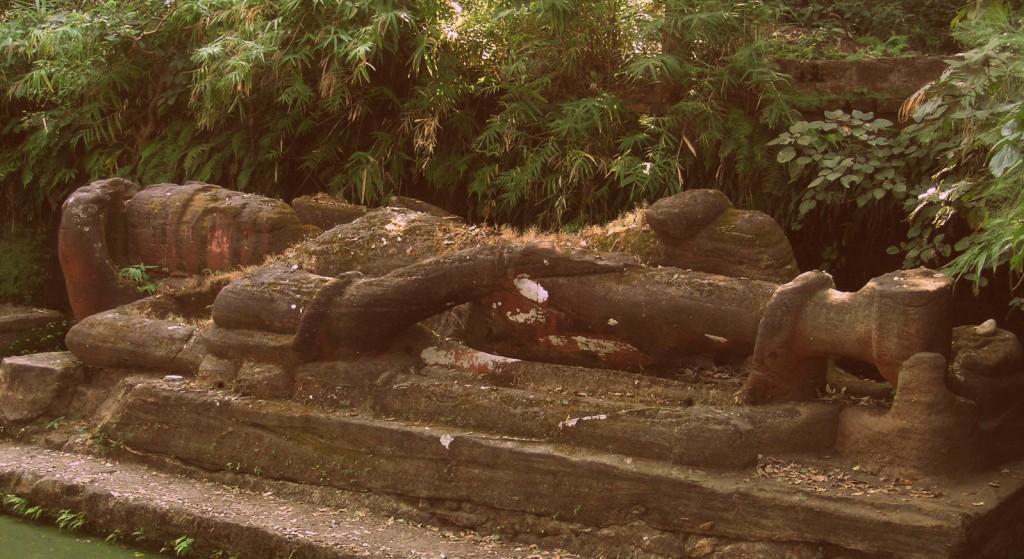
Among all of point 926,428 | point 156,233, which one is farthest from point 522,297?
point 156,233

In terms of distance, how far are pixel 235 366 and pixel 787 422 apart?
2.43m

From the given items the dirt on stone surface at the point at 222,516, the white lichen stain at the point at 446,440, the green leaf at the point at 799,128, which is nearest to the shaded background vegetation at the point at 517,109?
the green leaf at the point at 799,128

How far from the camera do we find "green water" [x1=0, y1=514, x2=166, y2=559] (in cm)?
405

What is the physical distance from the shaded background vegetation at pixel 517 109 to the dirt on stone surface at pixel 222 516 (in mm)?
2155

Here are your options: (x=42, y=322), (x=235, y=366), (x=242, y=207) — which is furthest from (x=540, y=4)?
(x=42, y=322)

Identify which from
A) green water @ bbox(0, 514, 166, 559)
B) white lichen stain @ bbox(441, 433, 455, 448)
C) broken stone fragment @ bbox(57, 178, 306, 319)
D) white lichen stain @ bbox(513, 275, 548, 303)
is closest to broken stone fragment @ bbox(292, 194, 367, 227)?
broken stone fragment @ bbox(57, 178, 306, 319)

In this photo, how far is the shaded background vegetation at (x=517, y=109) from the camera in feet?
16.0

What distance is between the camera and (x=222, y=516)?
158 inches

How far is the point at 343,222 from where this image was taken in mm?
5586

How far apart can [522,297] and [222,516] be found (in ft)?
4.88

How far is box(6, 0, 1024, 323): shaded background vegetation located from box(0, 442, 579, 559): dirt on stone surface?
215 cm

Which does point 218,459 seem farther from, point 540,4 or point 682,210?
point 540,4

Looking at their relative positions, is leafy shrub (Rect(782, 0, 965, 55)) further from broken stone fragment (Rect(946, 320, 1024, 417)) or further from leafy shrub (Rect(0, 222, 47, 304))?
leafy shrub (Rect(0, 222, 47, 304))

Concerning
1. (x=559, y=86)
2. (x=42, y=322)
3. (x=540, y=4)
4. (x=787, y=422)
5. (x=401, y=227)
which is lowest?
(x=42, y=322)
